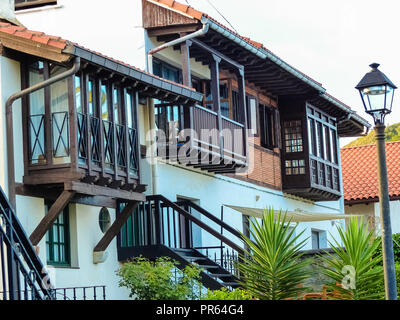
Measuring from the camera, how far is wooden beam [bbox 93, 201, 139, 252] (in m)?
16.5

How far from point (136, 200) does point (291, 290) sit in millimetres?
4666

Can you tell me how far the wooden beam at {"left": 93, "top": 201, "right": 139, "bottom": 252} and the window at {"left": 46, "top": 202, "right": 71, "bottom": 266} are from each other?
644mm

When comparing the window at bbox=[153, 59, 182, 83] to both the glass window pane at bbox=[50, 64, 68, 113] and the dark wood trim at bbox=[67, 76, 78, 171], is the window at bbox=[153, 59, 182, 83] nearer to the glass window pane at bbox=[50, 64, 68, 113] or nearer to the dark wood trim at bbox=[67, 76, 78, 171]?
the glass window pane at bbox=[50, 64, 68, 113]

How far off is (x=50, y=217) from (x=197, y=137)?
193 inches

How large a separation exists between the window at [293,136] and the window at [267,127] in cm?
42

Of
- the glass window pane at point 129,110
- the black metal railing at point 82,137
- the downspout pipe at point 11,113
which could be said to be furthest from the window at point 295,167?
the downspout pipe at point 11,113

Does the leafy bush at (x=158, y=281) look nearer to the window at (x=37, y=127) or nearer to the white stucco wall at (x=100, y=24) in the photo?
the window at (x=37, y=127)

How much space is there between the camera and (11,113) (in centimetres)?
1459

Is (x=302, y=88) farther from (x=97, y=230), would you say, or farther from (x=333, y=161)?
(x=97, y=230)

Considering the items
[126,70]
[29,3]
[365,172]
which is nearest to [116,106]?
[126,70]

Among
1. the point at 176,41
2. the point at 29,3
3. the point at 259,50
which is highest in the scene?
the point at 29,3

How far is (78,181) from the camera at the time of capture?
14570 mm

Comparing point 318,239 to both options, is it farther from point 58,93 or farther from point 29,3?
point 58,93

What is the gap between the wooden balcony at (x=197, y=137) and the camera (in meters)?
18.5
